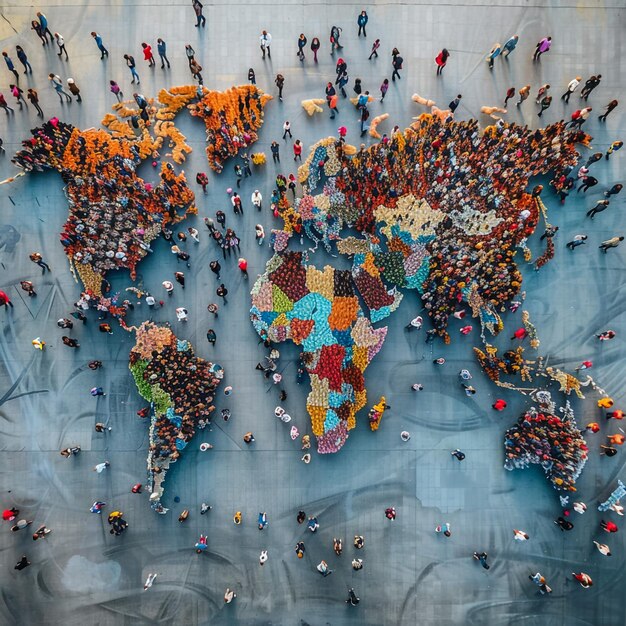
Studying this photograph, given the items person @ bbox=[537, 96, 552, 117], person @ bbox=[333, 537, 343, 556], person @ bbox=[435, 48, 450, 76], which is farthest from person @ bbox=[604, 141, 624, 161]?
person @ bbox=[333, 537, 343, 556]

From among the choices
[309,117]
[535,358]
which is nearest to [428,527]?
[535,358]

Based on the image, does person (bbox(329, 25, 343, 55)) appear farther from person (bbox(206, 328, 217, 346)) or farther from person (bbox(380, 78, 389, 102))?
person (bbox(206, 328, 217, 346))

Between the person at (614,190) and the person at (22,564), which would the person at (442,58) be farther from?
the person at (22,564)

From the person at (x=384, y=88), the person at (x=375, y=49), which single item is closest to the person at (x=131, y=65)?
the person at (x=375, y=49)

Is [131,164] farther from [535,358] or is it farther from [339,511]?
[535,358]

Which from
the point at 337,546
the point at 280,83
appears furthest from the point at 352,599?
the point at 280,83

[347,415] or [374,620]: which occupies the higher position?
[347,415]
